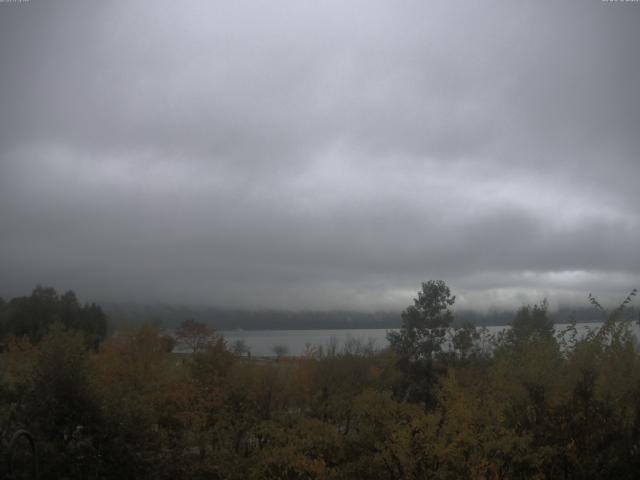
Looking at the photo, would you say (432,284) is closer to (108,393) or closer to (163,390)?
(163,390)

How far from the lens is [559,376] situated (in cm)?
1355

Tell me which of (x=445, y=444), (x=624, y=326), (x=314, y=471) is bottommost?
(x=314, y=471)

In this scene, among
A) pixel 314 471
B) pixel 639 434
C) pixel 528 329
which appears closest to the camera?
pixel 639 434

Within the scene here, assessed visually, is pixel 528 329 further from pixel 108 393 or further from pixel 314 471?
pixel 108 393

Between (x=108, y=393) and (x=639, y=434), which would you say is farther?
(x=108, y=393)

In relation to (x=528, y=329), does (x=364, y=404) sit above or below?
below

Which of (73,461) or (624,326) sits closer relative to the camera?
(73,461)

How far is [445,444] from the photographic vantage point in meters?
13.5

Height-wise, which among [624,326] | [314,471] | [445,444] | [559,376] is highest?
[624,326]

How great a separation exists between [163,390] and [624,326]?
62.7 feet

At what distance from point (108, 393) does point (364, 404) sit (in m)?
7.02

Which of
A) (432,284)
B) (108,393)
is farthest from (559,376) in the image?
(432,284)

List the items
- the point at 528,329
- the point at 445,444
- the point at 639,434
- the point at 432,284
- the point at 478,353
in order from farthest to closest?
the point at 478,353
the point at 432,284
the point at 528,329
the point at 445,444
the point at 639,434

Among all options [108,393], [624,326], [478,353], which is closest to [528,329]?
[624,326]
